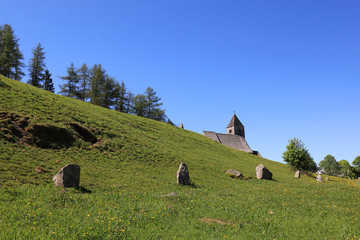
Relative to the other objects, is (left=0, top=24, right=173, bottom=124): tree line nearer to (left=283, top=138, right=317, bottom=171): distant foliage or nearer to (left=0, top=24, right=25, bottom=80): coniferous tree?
(left=0, top=24, right=25, bottom=80): coniferous tree

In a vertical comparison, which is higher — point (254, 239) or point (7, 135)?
point (7, 135)

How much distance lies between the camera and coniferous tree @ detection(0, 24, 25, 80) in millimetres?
69750

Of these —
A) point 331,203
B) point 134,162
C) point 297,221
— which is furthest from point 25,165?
point 331,203

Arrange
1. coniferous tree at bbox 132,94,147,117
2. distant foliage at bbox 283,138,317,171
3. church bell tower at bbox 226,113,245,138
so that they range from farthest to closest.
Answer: church bell tower at bbox 226,113,245,138 < coniferous tree at bbox 132,94,147,117 < distant foliage at bbox 283,138,317,171

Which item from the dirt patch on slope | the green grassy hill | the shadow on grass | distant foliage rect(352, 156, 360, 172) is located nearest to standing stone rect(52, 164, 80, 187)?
→ the shadow on grass

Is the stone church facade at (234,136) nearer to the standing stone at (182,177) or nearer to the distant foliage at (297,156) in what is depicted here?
the distant foliage at (297,156)

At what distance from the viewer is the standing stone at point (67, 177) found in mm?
17078

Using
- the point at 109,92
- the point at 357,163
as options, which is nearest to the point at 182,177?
the point at 109,92

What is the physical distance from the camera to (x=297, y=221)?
12.1 m

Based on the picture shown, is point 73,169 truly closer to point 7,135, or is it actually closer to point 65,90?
point 7,135

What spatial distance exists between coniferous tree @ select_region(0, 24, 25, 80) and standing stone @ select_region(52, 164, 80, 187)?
230 ft

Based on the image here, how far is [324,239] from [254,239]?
3.05 metres

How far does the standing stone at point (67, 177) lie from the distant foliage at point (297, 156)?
59.7m

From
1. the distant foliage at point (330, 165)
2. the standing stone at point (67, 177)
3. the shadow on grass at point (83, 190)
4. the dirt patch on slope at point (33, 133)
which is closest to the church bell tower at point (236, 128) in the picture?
the distant foliage at point (330, 165)
